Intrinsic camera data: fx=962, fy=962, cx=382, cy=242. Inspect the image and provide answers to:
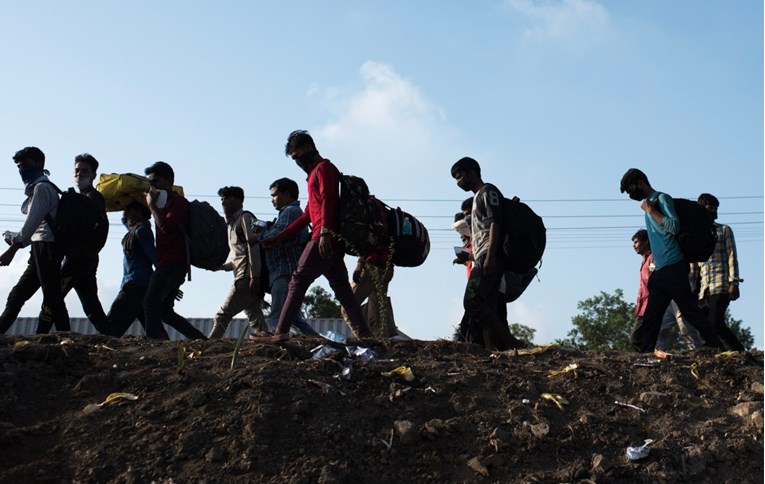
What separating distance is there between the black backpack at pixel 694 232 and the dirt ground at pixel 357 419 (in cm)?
107

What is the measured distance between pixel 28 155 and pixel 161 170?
1.04 m

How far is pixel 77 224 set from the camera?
7.57 meters

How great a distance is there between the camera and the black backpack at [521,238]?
689 cm

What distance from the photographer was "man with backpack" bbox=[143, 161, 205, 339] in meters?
7.68

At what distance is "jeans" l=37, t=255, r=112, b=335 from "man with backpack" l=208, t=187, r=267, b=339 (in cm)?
93

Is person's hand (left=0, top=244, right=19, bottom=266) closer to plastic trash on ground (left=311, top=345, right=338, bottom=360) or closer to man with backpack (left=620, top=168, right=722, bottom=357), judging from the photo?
plastic trash on ground (left=311, top=345, right=338, bottom=360)

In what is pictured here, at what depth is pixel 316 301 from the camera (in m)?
36.9

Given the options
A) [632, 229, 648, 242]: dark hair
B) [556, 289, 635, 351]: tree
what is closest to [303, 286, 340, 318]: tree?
[556, 289, 635, 351]: tree

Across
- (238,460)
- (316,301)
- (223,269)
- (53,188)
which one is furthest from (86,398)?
(316,301)

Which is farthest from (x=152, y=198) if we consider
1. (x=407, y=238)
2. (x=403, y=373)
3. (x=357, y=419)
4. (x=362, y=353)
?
(x=357, y=419)

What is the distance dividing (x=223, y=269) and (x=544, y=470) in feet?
16.7

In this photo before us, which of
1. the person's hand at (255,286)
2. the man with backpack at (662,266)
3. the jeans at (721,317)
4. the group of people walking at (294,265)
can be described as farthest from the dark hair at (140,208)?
the jeans at (721,317)

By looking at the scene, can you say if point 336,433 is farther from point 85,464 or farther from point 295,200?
point 295,200

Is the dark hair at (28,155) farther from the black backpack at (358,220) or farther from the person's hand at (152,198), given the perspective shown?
the black backpack at (358,220)
